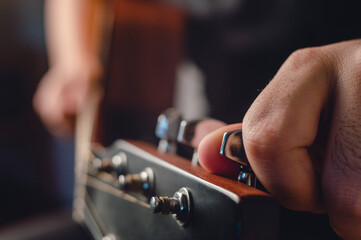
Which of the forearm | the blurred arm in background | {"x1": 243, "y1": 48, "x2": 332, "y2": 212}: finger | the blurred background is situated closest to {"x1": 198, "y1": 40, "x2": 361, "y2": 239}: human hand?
{"x1": 243, "y1": 48, "x2": 332, "y2": 212}: finger

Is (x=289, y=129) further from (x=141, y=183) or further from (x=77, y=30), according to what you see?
(x=77, y=30)

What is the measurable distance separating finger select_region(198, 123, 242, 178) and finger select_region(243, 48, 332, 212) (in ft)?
0.12

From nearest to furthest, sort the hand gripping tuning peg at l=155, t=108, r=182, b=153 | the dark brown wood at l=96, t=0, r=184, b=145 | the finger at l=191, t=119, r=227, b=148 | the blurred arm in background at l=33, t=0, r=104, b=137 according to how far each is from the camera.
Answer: the finger at l=191, t=119, r=227, b=148 < the hand gripping tuning peg at l=155, t=108, r=182, b=153 < the dark brown wood at l=96, t=0, r=184, b=145 < the blurred arm in background at l=33, t=0, r=104, b=137

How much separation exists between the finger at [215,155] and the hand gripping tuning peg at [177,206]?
4cm

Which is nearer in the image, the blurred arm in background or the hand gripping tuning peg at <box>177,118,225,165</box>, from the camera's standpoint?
the hand gripping tuning peg at <box>177,118,225,165</box>

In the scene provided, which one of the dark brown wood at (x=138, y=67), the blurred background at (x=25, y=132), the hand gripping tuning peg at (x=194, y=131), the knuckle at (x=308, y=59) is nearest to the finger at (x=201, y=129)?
the hand gripping tuning peg at (x=194, y=131)

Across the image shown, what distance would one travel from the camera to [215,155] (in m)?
0.31

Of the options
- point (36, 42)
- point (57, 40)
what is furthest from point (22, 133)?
point (57, 40)

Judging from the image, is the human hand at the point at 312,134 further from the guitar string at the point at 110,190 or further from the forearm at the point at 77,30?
the forearm at the point at 77,30

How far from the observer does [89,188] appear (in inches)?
25.9

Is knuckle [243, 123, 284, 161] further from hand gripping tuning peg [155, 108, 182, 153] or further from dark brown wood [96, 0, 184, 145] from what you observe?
dark brown wood [96, 0, 184, 145]

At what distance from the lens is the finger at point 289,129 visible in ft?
0.80

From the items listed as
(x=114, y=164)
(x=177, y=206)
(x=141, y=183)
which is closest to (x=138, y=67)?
(x=114, y=164)

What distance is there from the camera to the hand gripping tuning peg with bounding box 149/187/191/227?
29 centimetres
